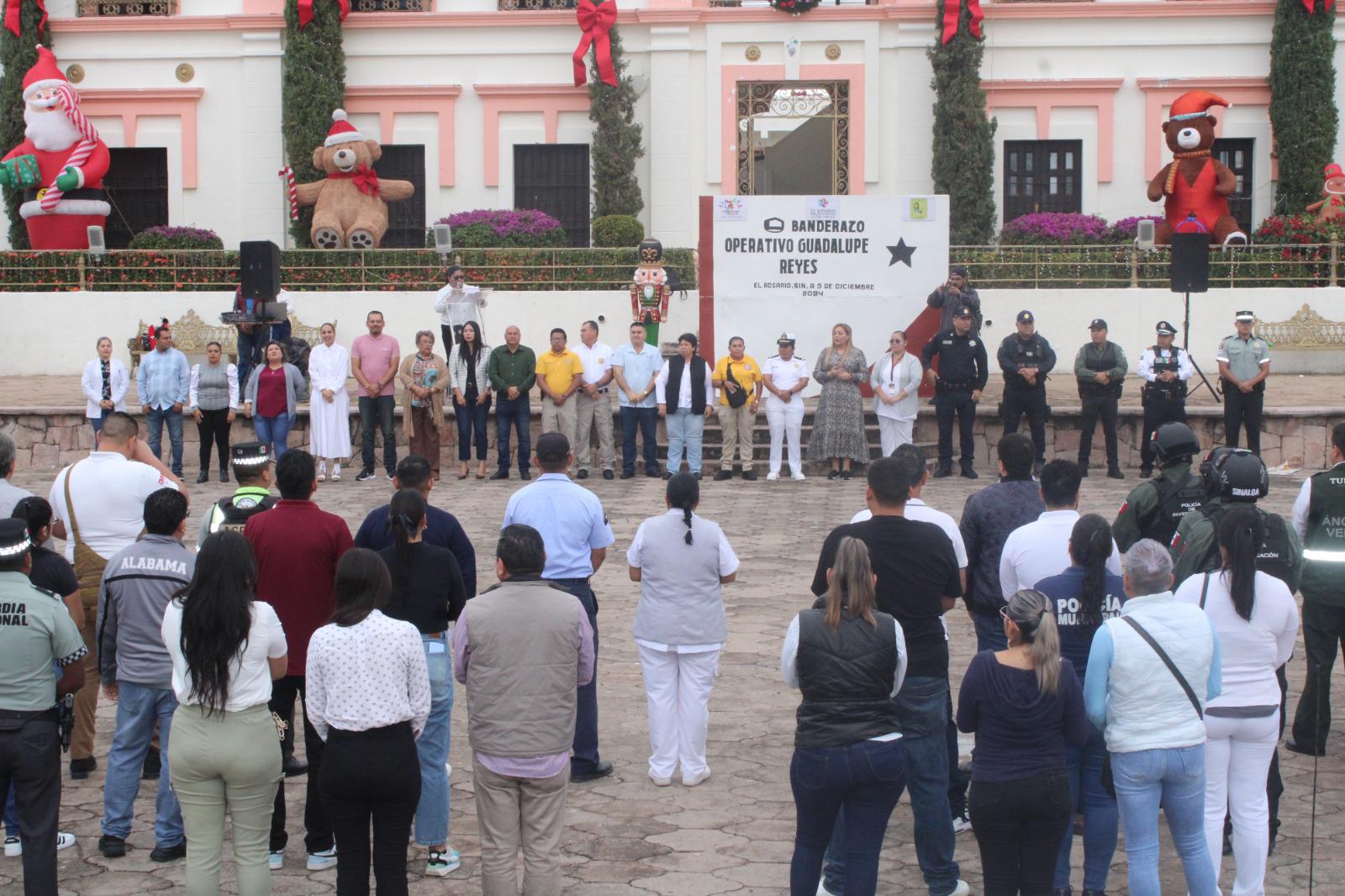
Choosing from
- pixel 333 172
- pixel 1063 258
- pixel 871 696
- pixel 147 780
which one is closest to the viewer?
pixel 871 696

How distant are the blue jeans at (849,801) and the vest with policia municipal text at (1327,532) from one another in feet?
10.3

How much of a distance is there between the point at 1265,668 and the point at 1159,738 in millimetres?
799

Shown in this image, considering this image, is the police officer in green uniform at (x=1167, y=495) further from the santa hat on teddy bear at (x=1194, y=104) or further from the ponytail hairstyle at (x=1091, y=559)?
the santa hat on teddy bear at (x=1194, y=104)

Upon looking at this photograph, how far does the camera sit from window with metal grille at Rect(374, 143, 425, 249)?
86.0ft

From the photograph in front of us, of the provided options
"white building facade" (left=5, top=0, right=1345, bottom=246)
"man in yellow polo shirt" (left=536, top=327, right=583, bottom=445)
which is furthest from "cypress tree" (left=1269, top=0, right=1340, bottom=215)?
"man in yellow polo shirt" (left=536, top=327, right=583, bottom=445)

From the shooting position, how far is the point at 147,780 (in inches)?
297

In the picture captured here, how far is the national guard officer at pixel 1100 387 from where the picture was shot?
16.5m

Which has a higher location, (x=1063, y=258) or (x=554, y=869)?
(x=1063, y=258)

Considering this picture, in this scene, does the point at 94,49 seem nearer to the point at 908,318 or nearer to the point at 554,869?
the point at 908,318

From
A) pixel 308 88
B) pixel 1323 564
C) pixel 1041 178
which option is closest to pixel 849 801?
pixel 1323 564

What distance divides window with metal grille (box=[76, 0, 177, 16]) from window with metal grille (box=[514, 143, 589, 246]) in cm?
A: 641

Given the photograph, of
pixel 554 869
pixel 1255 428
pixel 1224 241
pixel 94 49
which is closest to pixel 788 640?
pixel 554 869

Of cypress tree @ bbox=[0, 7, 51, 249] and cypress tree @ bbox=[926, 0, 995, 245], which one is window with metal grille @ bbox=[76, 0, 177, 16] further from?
cypress tree @ bbox=[926, 0, 995, 245]

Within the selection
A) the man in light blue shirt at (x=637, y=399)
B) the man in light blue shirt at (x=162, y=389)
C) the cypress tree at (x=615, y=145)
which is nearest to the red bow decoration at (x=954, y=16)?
the cypress tree at (x=615, y=145)
